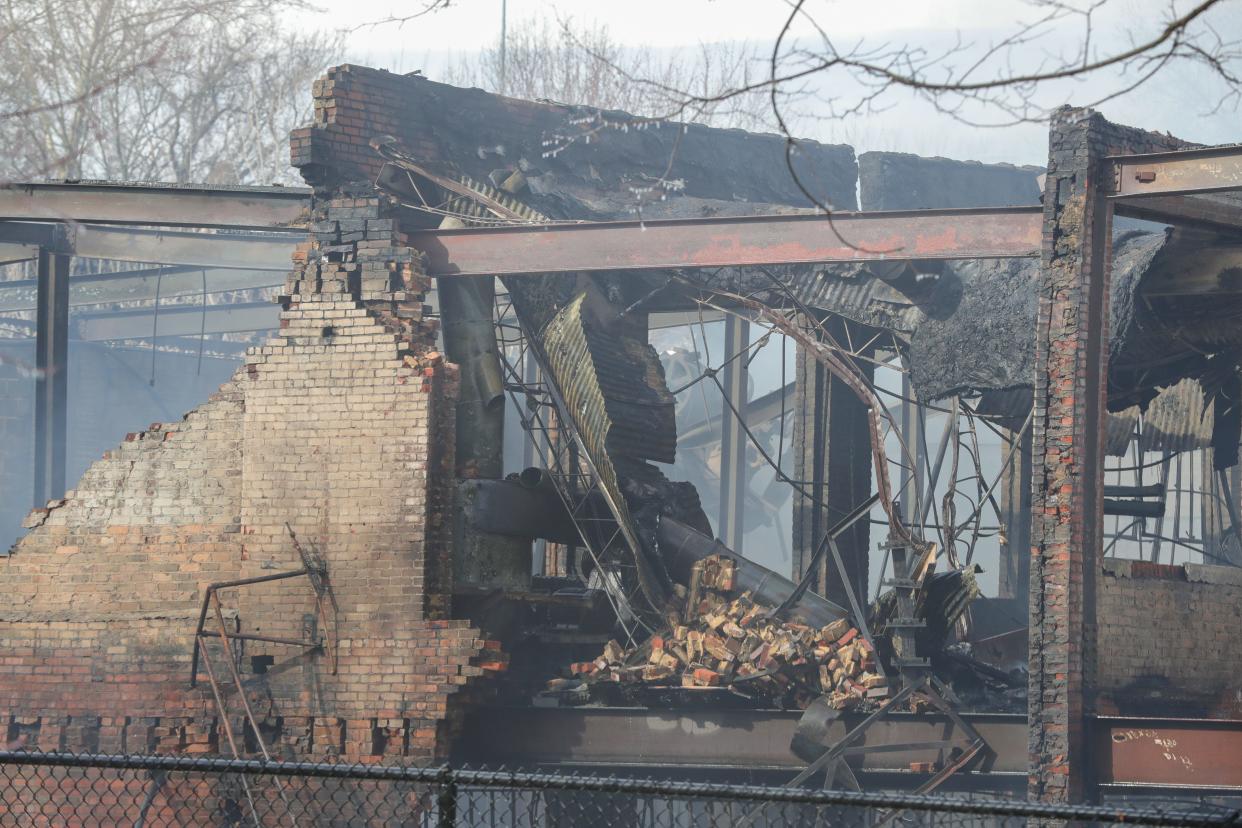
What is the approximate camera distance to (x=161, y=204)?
1102 centimetres

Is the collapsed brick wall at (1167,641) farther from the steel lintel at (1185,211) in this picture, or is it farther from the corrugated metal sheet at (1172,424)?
the corrugated metal sheet at (1172,424)

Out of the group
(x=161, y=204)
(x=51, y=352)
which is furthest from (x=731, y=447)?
(x=161, y=204)

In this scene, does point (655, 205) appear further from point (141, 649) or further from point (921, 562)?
point (141, 649)

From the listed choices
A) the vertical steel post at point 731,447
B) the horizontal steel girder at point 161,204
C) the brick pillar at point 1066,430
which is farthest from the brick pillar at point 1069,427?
the vertical steel post at point 731,447

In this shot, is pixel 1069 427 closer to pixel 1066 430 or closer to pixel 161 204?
pixel 1066 430

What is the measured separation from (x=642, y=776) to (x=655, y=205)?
20.3 ft

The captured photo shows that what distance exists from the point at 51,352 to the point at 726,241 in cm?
682

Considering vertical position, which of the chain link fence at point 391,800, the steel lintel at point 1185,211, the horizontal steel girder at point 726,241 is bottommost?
the chain link fence at point 391,800

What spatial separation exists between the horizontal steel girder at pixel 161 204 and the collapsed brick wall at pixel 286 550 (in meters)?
0.62

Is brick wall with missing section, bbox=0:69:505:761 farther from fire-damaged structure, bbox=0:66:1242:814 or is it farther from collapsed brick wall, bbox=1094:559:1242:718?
collapsed brick wall, bbox=1094:559:1242:718

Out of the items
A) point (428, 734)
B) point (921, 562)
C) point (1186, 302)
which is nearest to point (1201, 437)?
point (1186, 302)

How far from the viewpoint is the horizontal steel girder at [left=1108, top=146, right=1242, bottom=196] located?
8.70 m

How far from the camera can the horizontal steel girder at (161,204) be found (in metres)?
10.9

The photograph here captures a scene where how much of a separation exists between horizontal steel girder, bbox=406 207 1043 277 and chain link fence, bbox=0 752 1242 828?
12.2 ft
